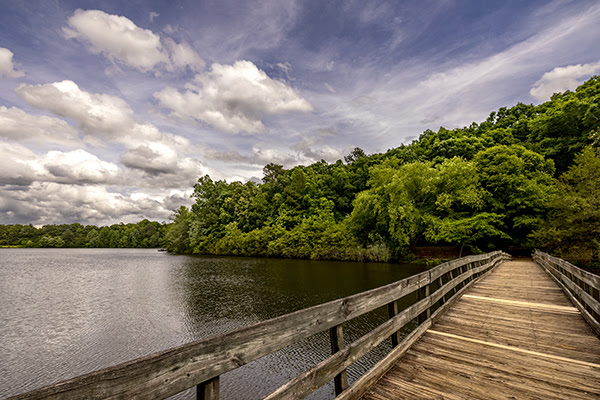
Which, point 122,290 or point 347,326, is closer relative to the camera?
point 347,326

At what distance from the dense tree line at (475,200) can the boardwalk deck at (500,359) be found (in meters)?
20.3

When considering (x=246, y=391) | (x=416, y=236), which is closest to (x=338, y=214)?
(x=416, y=236)

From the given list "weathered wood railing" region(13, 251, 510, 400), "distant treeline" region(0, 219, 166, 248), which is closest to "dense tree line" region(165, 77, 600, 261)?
"weathered wood railing" region(13, 251, 510, 400)

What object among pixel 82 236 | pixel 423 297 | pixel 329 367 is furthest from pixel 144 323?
pixel 82 236

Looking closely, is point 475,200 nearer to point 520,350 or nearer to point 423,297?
point 423,297

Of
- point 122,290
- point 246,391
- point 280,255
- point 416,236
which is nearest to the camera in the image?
point 246,391

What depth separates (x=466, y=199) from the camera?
92.2 feet

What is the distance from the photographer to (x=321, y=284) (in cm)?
1753

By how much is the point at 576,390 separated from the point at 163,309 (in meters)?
13.7

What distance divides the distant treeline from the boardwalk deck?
405 ft

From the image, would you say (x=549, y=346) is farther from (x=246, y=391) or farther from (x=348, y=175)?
(x=348, y=175)

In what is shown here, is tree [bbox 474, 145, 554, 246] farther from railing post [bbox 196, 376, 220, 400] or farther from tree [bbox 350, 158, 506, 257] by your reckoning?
railing post [bbox 196, 376, 220, 400]

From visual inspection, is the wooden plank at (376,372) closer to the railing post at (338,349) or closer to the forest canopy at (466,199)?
the railing post at (338,349)

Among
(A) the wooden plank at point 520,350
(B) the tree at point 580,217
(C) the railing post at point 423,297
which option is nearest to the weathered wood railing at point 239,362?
(C) the railing post at point 423,297
